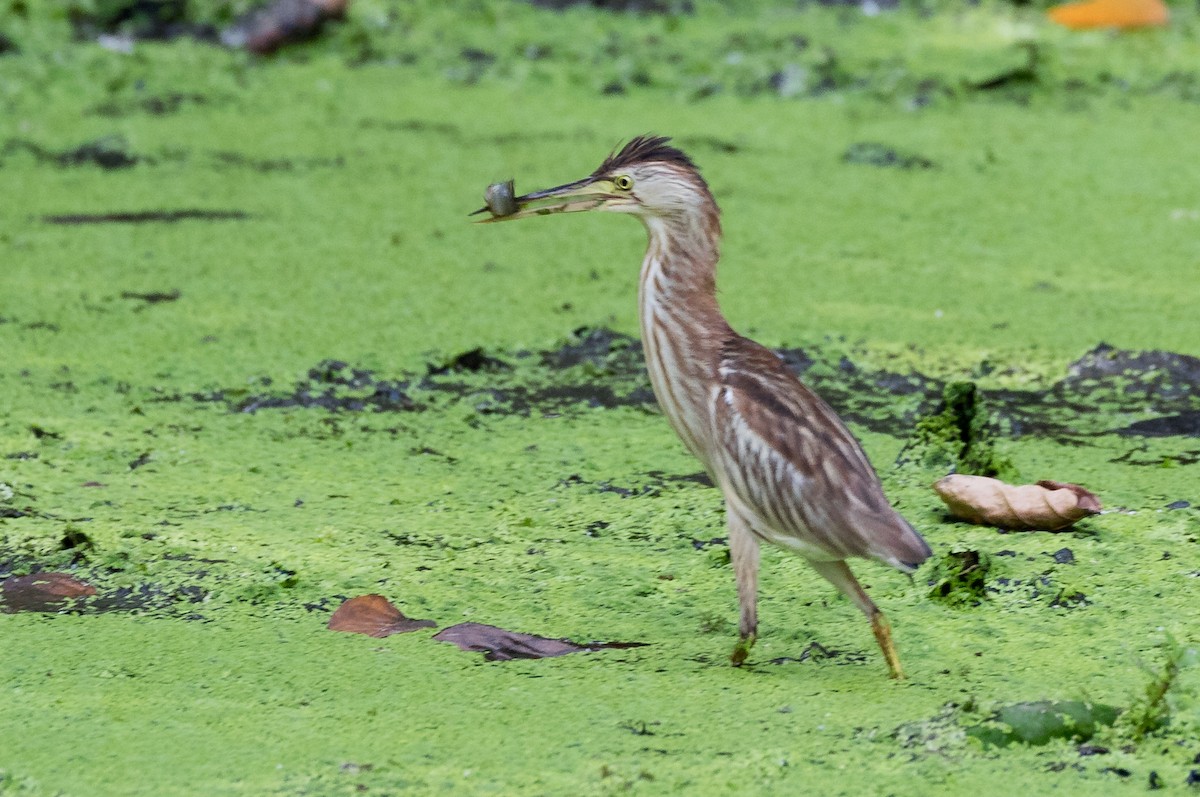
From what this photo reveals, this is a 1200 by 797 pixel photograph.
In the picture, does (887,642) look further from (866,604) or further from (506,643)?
(506,643)

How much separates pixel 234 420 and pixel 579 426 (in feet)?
2.29

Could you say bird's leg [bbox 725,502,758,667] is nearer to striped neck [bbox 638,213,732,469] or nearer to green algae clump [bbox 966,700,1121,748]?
striped neck [bbox 638,213,732,469]

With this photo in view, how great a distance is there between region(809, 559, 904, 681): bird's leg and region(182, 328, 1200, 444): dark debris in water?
4.08 ft

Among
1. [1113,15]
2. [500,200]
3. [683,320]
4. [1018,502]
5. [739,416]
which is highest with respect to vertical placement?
[1113,15]

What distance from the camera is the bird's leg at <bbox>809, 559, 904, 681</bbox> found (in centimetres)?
242

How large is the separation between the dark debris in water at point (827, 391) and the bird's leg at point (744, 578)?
1.22 meters

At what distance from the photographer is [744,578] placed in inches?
98.3

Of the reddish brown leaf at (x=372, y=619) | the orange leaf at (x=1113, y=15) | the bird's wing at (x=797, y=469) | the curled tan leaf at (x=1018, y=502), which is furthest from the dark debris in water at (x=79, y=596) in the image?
the orange leaf at (x=1113, y=15)

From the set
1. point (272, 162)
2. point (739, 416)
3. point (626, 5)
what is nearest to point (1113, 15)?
point (626, 5)

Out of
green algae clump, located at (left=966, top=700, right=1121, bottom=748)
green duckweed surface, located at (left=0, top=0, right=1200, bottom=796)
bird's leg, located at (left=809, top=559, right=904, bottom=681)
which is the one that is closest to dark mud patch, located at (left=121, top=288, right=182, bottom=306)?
green duckweed surface, located at (left=0, top=0, right=1200, bottom=796)

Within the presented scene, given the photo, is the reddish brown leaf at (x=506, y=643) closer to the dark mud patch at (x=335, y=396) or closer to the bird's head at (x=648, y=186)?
the bird's head at (x=648, y=186)

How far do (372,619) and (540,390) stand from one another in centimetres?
135

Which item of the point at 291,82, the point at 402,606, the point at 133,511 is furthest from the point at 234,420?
the point at 291,82

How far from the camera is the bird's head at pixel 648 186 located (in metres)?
2.63
